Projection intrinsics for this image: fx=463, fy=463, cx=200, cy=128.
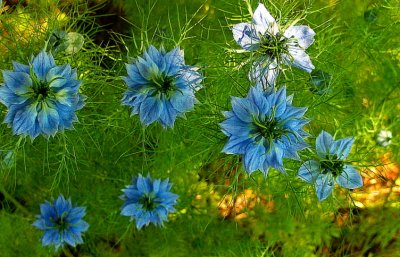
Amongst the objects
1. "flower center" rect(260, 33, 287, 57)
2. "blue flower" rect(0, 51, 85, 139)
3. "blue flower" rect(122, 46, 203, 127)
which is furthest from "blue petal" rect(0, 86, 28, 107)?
"flower center" rect(260, 33, 287, 57)

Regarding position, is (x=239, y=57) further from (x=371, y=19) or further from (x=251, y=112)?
(x=371, y=19)

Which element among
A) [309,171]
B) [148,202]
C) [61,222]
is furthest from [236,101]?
[61,222]

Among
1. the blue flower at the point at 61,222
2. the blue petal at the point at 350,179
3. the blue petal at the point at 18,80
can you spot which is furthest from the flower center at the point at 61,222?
the blue petal at the point at 350,179

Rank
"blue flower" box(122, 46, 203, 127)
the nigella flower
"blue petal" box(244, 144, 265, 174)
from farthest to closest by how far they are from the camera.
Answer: the nigella flower → "blue flower" box(122, 46, 203, 127) → "blue petal" box(244, 144, 265, 174)

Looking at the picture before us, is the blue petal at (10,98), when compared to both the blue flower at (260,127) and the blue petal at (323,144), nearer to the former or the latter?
the blue flower at (260,127)

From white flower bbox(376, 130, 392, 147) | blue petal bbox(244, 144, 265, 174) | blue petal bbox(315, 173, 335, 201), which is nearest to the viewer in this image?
blue petal bbox(244, 144, 265, 174)

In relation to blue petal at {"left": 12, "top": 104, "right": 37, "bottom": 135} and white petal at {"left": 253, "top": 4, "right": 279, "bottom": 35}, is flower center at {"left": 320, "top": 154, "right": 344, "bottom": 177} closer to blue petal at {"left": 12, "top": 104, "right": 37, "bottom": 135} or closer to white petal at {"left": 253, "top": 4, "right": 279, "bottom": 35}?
white petal at {"left": 253, "top": 4, "right": 279, "bottom": 35}
